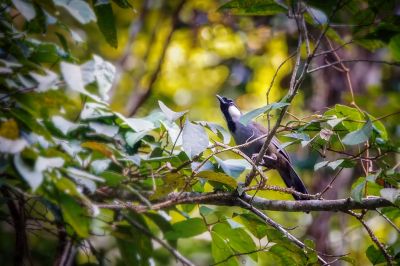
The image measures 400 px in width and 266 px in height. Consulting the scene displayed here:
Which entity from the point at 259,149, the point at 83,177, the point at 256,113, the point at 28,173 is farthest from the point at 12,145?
the point at 259,149

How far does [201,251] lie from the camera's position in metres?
4.28

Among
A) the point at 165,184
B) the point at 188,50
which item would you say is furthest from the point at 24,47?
the point at 188,50

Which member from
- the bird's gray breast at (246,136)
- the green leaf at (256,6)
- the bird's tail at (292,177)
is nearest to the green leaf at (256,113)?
the green leaf at (256,6)

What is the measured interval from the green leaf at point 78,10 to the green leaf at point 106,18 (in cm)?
16

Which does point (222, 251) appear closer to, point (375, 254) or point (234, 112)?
point (375, 254)

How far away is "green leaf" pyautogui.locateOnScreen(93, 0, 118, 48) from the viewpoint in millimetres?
2170

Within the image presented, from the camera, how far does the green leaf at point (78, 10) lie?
190cm

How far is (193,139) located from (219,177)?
0.20m

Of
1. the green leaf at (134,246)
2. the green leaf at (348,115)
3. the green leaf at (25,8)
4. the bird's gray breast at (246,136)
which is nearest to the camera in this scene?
the green leaf at (25,8)

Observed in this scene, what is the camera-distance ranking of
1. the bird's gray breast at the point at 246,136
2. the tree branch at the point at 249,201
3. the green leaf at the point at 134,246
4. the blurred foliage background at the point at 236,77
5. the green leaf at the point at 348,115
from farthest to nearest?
the blurred foliage background at the point at 236,77
the bird's gray breast at the point at 246,136
the green leaf at the point at 134,246
the green leaf at the point at 348,115
the tree branch at the point at 249,201

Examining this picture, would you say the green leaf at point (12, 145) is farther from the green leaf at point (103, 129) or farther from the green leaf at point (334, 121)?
the green leaf at point (334, 121)

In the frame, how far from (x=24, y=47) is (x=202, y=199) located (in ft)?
3.34

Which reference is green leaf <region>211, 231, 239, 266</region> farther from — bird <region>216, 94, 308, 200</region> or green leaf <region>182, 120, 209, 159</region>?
bird <region>216, 94, 308, 200</region>

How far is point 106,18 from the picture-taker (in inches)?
87.3
